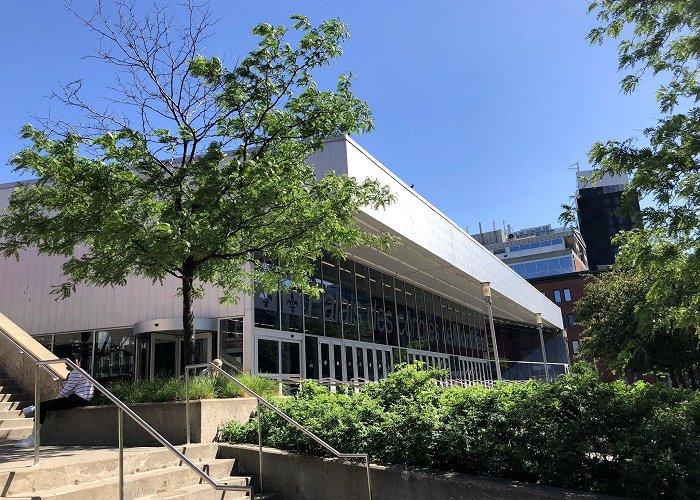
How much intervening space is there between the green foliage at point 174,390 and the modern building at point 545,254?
9718cm

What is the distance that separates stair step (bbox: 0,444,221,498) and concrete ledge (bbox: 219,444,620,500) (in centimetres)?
62

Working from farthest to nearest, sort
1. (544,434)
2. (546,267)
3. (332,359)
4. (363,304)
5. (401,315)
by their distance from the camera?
(546,267) < (401,315) < (363,304) < (332,359) < (544,434)

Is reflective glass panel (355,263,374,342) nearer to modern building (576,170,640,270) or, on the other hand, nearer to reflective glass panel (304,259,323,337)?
reflective glass panel (304,259,323,337)

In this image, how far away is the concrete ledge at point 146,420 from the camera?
8.63m

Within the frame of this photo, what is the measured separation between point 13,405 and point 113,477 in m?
5.47

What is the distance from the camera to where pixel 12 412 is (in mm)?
10008

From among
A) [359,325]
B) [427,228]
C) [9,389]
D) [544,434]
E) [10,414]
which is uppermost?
[427,228]

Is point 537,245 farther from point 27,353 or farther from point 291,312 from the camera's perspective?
point 27,353

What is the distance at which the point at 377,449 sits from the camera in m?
7.15

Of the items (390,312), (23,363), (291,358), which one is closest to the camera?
(23,363)

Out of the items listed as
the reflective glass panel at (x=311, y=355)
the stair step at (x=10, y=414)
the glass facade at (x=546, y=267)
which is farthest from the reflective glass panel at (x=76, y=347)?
the glass facade at (x=546, y=267)

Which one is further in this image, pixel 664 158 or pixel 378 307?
pixel 378 307

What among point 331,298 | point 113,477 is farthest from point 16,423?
point 331,298

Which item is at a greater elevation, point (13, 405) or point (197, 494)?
point (13, 405)
